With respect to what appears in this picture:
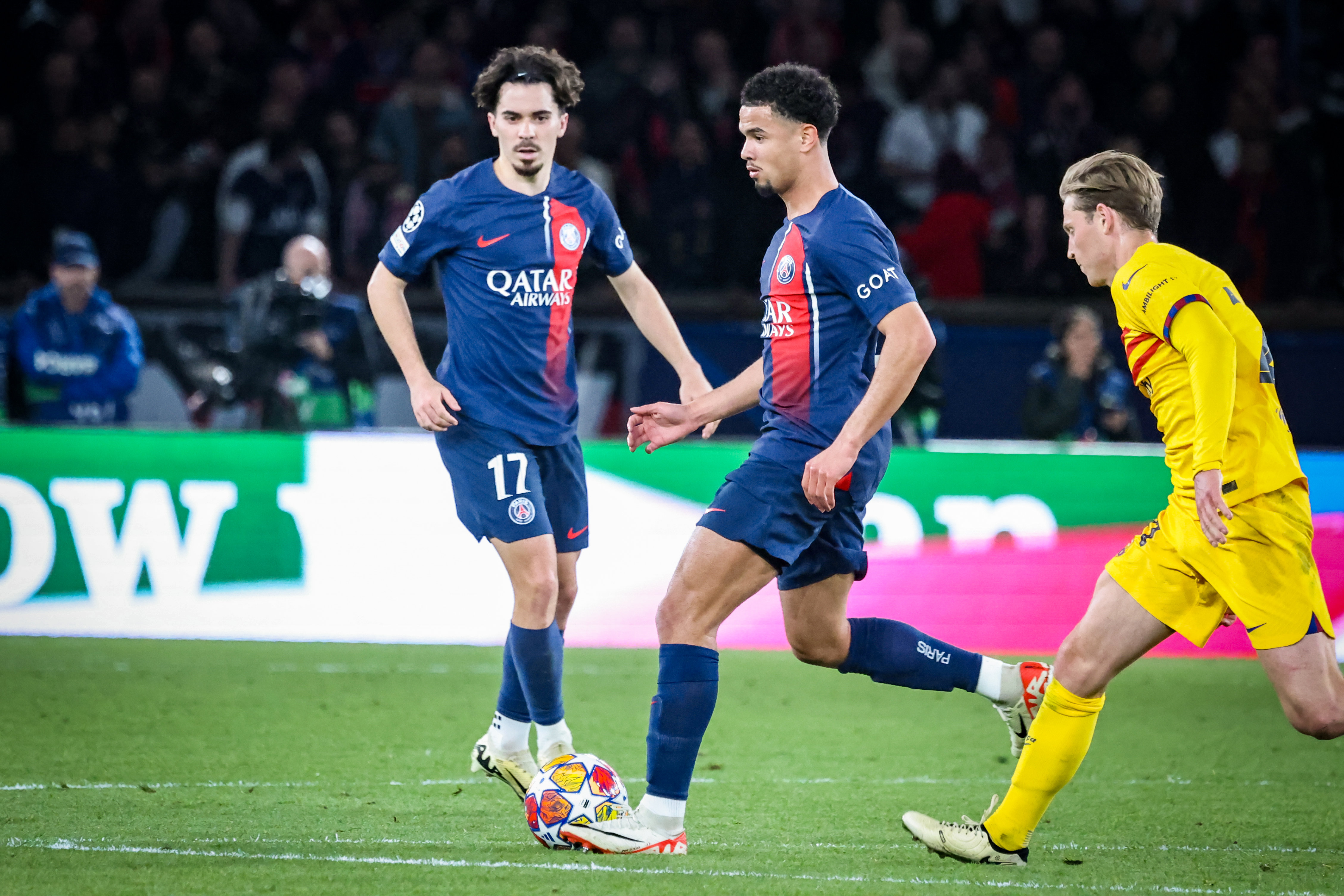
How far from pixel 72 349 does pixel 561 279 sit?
603cm

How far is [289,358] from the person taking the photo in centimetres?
1052

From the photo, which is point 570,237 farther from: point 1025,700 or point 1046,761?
point 1046,761

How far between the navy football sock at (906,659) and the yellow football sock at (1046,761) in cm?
69

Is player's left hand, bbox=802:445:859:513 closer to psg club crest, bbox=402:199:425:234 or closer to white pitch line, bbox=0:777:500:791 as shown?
psg club crest, bbox=402:199:425:234

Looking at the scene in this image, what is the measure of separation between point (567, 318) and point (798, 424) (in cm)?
132

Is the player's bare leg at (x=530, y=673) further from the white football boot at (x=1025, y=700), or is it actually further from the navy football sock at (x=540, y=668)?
the white football boot at (x=1025, y=700)

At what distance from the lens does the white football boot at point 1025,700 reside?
16.7 ft

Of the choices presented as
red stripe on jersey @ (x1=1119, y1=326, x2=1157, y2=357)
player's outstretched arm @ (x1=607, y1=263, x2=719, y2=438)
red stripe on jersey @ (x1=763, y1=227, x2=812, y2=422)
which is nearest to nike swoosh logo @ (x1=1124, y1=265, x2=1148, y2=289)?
red stripe on jersey @ (x1=1119, y1=326, x2=1157, y2=357)

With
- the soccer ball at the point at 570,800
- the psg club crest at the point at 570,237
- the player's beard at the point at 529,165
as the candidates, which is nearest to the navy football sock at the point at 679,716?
the soccer ball at the point at 570,800

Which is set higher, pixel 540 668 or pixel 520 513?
pixel 520 513

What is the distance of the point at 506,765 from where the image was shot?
208 inches

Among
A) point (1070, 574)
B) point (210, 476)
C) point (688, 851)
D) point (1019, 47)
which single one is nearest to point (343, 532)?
point (210, 476)

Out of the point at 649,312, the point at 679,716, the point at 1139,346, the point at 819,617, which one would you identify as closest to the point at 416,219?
the point at 649,312

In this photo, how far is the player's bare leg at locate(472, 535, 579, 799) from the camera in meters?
5.22
